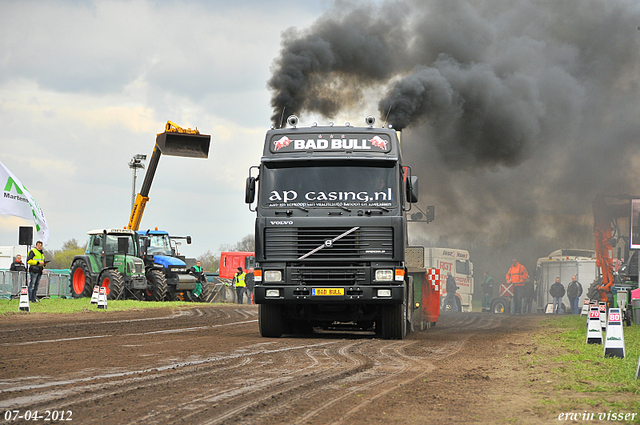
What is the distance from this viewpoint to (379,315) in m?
13.2

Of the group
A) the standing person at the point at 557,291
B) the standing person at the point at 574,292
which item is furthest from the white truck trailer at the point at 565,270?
the standing person at the point at 557,291

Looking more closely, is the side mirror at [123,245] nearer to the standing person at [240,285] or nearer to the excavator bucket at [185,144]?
the excavator bucket at [185,144]

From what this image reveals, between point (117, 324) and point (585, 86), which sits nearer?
point (117, 324)

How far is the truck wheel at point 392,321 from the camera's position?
41.9 feet

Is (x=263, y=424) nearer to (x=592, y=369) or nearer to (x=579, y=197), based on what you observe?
(x=592, y=369)

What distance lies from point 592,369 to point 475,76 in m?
14.5

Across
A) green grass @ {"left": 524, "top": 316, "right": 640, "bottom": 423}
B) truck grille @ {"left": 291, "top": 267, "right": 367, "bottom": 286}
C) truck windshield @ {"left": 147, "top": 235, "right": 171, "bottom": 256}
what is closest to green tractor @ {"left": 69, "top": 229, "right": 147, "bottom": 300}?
truck windshield @ {"left": 147, "top": 235, "right": 171, "bottom": 256}

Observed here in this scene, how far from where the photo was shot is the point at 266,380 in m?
7.21

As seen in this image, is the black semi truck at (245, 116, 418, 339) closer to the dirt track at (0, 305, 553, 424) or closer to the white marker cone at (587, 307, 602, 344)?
the dirt track at (0, 305, 553, 424)

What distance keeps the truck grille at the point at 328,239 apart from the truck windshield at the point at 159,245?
17.9m

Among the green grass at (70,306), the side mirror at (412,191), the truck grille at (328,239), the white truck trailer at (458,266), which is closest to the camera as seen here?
the truck grille at (328,239)

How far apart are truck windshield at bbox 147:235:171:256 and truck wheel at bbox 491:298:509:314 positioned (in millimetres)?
15503

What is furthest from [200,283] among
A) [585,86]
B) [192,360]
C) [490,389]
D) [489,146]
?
[490,389]

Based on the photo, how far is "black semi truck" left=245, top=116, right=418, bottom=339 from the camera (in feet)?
39.0
